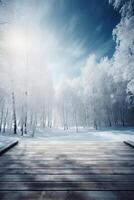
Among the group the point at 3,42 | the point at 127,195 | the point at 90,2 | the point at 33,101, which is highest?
the point at 90,2

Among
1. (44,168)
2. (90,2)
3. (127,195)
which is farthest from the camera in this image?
(90,2)

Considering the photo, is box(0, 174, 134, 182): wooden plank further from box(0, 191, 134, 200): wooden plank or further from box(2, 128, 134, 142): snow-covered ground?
box(2, 128, 134, 142): snow-covered ground

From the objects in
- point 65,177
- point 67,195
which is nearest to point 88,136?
point 65,177

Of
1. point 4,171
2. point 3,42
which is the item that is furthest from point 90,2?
point 4,171

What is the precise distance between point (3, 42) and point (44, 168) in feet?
33.5

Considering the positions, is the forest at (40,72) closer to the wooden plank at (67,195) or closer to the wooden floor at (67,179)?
the wooden floor at (67,179)

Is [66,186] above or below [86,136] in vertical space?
above

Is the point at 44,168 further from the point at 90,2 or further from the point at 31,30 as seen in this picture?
the point at 31,30

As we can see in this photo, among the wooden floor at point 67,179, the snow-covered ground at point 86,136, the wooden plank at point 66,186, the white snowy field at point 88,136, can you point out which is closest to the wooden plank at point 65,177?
the wooden floor at point 67,179

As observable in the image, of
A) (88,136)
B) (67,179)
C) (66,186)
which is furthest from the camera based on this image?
(88,136)

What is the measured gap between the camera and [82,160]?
4141mm

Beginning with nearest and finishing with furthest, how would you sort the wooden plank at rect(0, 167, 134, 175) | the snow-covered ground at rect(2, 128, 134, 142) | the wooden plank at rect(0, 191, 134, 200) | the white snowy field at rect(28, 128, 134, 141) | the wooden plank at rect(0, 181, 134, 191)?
the wooden plank at rect(0, 191, 134, 200), the wooden plank at rect(0, 181, 134, 191), the wooden plank at rect(0, 167, 134, 175), the snow-covered ground at rect(2, 128, 134, 142), the white snowy field at rect(28, 128, 134, 141)

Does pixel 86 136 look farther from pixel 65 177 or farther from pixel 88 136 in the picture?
pixel 65 177

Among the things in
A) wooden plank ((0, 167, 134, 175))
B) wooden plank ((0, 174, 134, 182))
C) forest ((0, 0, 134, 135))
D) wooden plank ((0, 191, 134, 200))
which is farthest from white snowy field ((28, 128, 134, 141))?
wooden plank ((0, 191, 134, 200))
